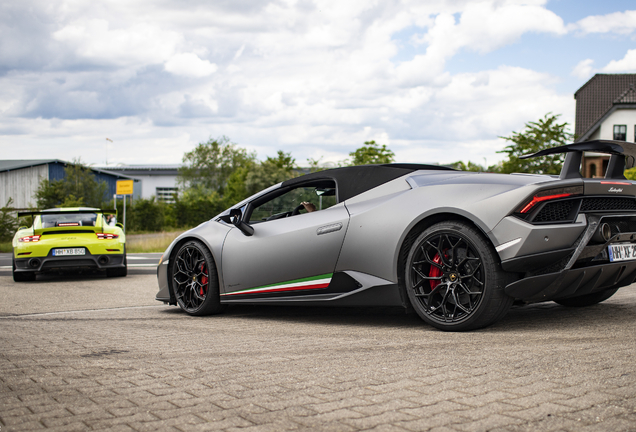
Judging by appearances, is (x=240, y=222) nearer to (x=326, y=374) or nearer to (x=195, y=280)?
(x=195, y=280)

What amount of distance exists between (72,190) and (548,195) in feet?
117

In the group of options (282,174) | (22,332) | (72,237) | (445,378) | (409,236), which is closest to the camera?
(445,378)

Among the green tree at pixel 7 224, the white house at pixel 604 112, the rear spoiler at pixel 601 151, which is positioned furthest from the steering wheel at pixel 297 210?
the white house at pixel 604 112

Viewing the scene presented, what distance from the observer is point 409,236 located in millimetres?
4809

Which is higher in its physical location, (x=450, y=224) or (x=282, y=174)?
(x=282, y=174)

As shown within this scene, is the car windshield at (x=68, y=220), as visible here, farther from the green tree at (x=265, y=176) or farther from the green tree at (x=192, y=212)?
the green tree at (x=265, y=176)

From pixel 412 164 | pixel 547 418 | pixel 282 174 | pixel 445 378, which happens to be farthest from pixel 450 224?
pixel 282 174

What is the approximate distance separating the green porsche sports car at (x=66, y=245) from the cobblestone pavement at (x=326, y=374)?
17.7ft

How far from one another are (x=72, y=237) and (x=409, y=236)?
314 inches

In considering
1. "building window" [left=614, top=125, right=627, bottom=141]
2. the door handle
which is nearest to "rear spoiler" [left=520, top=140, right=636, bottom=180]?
the door handle

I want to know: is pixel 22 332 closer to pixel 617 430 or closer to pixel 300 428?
pixel 300 428

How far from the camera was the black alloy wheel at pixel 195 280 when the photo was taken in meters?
6.06

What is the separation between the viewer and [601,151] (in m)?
4.68

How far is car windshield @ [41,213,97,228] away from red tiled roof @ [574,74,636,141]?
4328 centimetres
